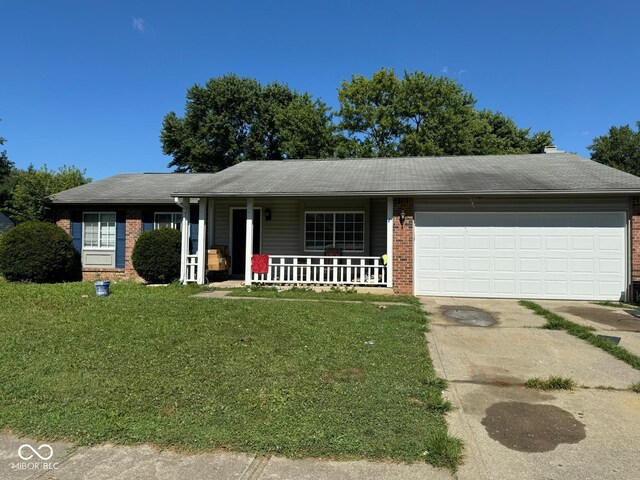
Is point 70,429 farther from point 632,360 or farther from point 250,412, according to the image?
point 632,360

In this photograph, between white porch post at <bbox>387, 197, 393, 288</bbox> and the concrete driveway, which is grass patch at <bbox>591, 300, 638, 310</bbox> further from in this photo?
white porch post at <bbox>387, 197, 393, 288</bbox>

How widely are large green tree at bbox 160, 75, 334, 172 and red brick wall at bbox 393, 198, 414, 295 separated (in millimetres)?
19965

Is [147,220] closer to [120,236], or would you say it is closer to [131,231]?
[131,231]

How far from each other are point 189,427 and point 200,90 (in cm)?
3173

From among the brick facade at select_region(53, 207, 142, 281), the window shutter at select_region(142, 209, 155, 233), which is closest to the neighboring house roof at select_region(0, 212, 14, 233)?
the brick facade at select_region(53, 207, 142, 281)

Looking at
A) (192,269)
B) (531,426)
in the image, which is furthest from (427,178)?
(531,426)

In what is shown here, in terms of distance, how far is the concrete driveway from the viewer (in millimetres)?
2852

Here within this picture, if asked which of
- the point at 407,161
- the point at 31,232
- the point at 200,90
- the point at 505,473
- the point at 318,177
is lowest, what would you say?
the point at 505,473

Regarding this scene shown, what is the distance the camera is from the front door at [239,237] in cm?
1421

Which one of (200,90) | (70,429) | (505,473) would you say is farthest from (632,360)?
(200,90)

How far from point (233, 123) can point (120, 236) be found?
63.3 feet

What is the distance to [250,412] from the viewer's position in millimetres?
3516

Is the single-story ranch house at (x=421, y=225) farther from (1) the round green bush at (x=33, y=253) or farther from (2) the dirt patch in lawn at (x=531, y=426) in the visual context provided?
(2) the dirt patch in lawn at (x=531, y=426)

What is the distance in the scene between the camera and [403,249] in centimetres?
1109
